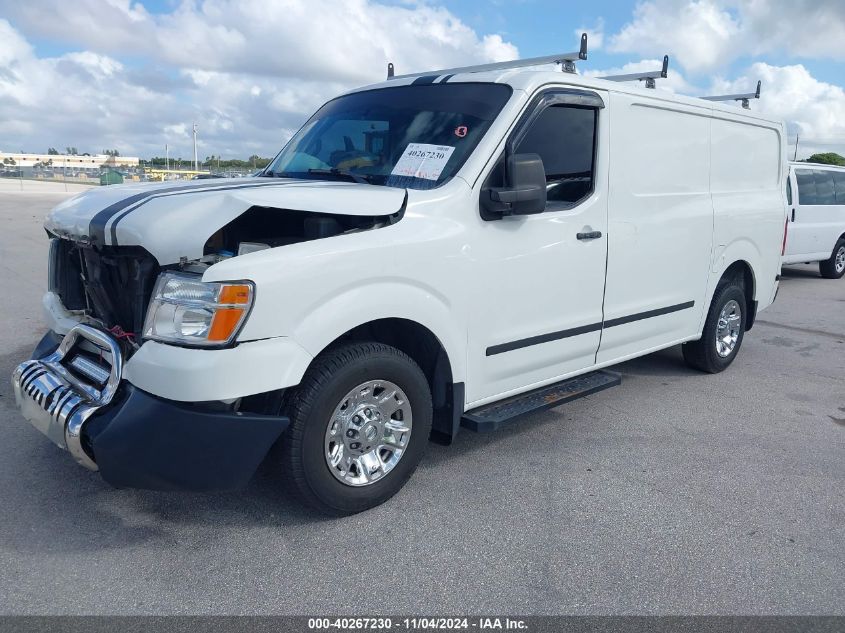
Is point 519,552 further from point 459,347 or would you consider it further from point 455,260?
point 455,260

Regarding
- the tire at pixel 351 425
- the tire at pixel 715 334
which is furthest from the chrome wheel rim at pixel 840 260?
the tire at pixel 351 425

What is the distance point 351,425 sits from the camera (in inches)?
132

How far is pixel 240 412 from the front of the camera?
119 inches

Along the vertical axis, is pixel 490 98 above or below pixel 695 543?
above

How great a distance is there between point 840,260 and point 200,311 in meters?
13.5

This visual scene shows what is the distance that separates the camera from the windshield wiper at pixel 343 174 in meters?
4.00

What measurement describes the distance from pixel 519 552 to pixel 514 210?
167 centimetres

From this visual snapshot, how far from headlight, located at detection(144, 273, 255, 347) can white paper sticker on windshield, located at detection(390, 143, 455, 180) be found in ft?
4.25

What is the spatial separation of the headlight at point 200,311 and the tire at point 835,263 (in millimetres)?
12885

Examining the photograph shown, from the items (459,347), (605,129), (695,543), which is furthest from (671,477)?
(605,129)

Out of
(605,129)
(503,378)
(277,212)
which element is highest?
(605,129)

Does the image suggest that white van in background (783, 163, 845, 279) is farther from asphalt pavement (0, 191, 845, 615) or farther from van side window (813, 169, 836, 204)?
asphalt pavement (0, 191, 845, 615)

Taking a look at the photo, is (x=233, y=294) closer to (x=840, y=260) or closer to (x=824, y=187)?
(x=824, y=187)

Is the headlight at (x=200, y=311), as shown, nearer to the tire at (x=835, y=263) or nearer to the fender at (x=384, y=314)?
the fender at (x=384, y=314)
